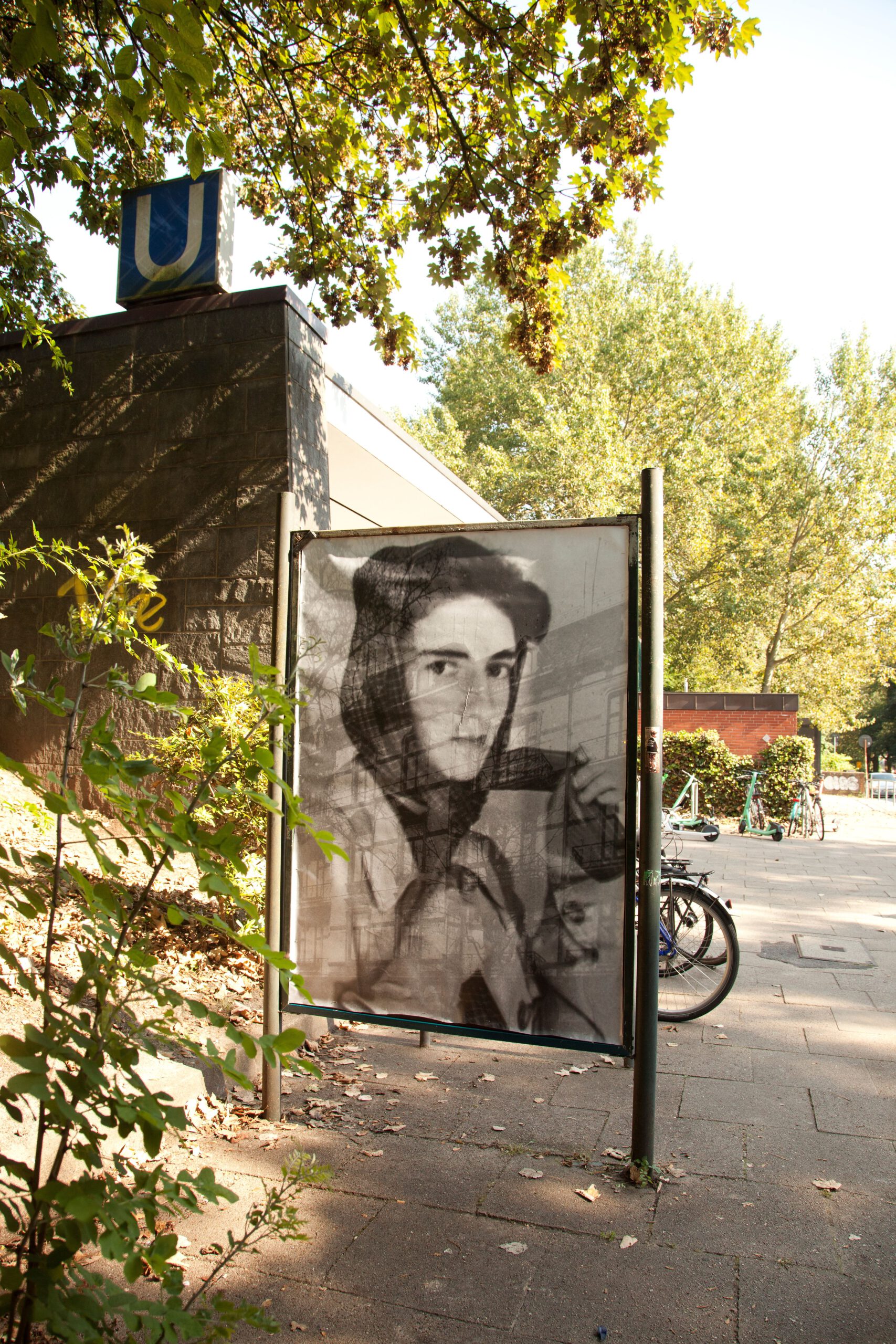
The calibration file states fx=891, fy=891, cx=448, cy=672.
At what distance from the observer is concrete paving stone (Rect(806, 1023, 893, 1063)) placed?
4293 millimetres

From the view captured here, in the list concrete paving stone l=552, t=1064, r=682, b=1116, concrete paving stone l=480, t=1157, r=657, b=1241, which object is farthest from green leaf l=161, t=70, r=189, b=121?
concrete paving stone l=552, t=1064, r=682, b=1116

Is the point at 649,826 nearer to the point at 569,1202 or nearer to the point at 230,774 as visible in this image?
the point at 569,1202

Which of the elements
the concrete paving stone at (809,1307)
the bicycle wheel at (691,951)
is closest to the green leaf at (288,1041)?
the concrete paving stone at (809,1307)

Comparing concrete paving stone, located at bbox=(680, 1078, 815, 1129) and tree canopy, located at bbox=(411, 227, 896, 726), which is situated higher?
tree canopy, located at bbox=(411, 227, 896, 726)

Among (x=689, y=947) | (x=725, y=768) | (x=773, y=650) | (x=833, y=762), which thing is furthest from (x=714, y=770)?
(x=833, y=762)

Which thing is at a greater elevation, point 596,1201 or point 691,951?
point 691,951

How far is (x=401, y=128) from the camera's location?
25.0 feet

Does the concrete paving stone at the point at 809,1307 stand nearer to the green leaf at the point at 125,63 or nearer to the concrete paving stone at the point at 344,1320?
the concrete paving stone at the point at 344,1320

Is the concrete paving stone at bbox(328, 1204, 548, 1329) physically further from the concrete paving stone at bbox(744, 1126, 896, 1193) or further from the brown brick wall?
the brown brick wall

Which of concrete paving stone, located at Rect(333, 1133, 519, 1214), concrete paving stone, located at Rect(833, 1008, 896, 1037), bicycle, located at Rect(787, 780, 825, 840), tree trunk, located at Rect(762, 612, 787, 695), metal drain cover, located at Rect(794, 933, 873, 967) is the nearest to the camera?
A: concrete paving stone, located at Rect(333, 1133, 519, 1214)

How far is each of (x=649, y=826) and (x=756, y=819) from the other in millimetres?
13838

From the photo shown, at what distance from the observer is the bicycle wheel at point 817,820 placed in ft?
51.9

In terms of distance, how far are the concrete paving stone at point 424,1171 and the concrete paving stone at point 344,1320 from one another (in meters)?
0.56

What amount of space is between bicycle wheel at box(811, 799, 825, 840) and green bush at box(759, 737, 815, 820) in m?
0.93
